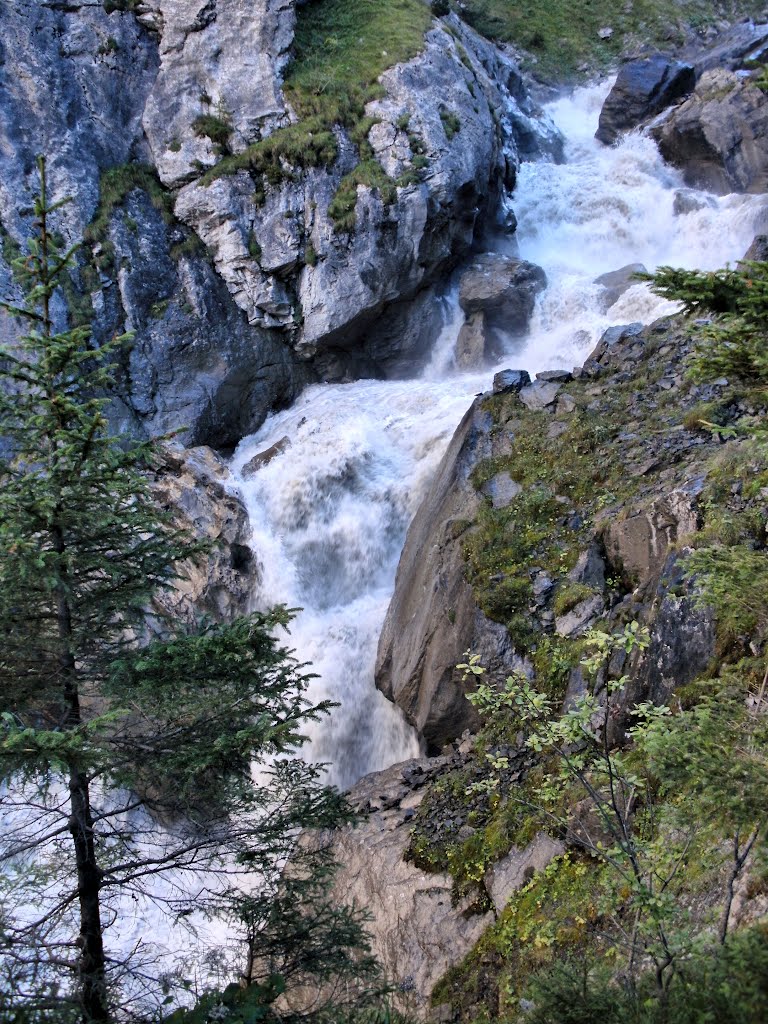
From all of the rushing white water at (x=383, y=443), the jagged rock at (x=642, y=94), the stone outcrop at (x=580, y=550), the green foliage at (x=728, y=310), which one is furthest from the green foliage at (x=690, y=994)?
the jagged rock at (x=642, y=94)

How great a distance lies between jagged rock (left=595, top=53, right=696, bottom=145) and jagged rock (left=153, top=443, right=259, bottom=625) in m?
24.2

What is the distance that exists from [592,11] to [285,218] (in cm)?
3048

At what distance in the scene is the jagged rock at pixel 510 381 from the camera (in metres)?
12.7

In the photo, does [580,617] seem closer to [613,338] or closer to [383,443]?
[613,338]

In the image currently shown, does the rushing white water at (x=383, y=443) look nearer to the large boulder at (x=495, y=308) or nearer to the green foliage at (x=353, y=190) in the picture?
the large boulder at (x=495, y=308)

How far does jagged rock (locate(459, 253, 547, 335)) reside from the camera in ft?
67.3

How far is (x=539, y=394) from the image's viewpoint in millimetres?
12484

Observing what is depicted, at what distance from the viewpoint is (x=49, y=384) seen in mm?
4602

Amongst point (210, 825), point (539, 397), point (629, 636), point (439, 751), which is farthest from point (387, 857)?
point (539, 397)

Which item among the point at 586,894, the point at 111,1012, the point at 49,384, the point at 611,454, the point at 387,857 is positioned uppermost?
the point at 611,454

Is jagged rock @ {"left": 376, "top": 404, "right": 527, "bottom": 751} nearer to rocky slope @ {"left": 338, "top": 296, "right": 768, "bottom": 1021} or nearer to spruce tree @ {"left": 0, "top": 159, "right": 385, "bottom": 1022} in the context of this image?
rocky slope @ {"left": 338, "top": 296, "right": 768, "bottom": 1021}

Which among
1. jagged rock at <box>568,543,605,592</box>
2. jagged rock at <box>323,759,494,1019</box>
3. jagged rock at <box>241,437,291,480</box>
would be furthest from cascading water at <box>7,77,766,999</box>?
jagged rock at <box>568,543,605,592</box>

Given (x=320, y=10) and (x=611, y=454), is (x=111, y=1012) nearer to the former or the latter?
(x=611, y=454)

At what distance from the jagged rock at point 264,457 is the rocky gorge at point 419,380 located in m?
0.07
